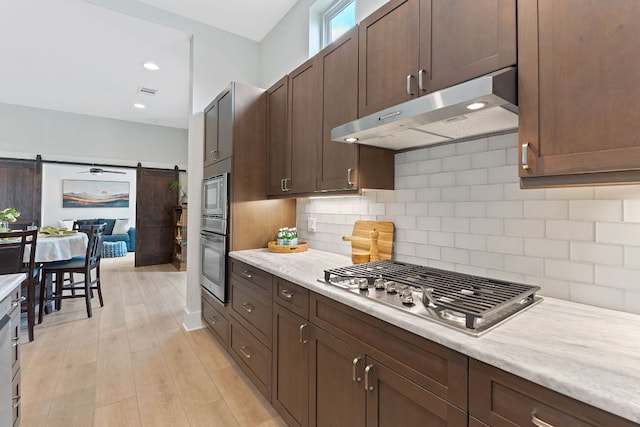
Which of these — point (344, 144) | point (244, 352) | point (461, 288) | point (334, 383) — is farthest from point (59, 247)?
point (461, 288)

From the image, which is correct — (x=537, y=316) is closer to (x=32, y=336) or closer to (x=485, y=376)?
(x=485, y=376)

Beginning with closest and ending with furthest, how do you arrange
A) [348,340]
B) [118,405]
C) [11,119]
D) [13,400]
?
[348,340]
[13,400]
[118,405]
[11,119]

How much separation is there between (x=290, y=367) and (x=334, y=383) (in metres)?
0.40

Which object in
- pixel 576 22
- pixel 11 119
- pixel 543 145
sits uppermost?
pixel 11 119

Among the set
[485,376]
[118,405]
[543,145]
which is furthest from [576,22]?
[118,405]

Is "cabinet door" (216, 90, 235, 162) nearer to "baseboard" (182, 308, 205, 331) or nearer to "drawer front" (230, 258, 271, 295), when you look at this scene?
"drawer front" (230, 258, 271, 295)

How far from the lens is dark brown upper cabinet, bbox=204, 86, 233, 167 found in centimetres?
270

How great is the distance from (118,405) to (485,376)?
2238 millimetres

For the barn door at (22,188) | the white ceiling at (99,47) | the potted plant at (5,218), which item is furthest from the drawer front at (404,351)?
the barn door at (22,188)

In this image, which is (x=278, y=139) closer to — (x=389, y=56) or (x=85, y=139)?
(x=389, y=56)

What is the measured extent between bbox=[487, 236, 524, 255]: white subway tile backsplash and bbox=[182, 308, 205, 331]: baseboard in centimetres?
288

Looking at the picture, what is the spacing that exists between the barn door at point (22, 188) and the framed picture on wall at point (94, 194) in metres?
2.98

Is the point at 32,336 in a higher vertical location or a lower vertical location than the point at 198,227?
lower

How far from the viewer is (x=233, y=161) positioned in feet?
8.63
